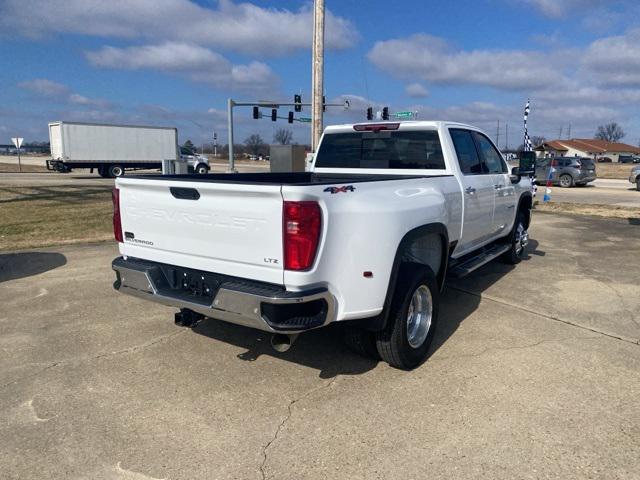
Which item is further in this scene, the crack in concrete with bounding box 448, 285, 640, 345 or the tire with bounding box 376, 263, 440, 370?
the crack in concrete with bounding box 448, 285, 640, 345

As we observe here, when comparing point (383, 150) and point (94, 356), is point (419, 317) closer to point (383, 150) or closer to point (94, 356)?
point (383, 150)

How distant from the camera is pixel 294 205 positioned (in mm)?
2820

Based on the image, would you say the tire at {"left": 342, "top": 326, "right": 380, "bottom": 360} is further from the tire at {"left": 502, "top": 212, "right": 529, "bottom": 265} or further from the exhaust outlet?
the tire at {"left": 502, "top": 212, "right": 529, "bottom": 265}

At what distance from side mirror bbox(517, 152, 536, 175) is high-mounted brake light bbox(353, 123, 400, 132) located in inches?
93.7

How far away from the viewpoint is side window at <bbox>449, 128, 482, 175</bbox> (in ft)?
16.5

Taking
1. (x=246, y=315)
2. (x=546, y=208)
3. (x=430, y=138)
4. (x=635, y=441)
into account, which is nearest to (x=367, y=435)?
(x=246, y=315)

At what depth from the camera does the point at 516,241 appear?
705cm

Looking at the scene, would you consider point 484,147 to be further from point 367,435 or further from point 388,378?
point 367,435

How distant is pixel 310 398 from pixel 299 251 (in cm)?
110

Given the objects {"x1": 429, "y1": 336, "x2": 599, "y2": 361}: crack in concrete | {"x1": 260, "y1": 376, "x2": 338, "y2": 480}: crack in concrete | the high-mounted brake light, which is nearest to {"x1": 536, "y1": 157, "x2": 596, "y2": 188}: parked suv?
the high-mounted brake light

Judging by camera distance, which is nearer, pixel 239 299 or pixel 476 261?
pixel 239 299

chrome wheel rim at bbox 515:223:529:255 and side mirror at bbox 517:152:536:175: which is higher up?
side mirror at bbox 517:152:536:175

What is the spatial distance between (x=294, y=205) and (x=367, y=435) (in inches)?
56.1

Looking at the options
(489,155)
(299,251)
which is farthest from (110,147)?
(299,251)
